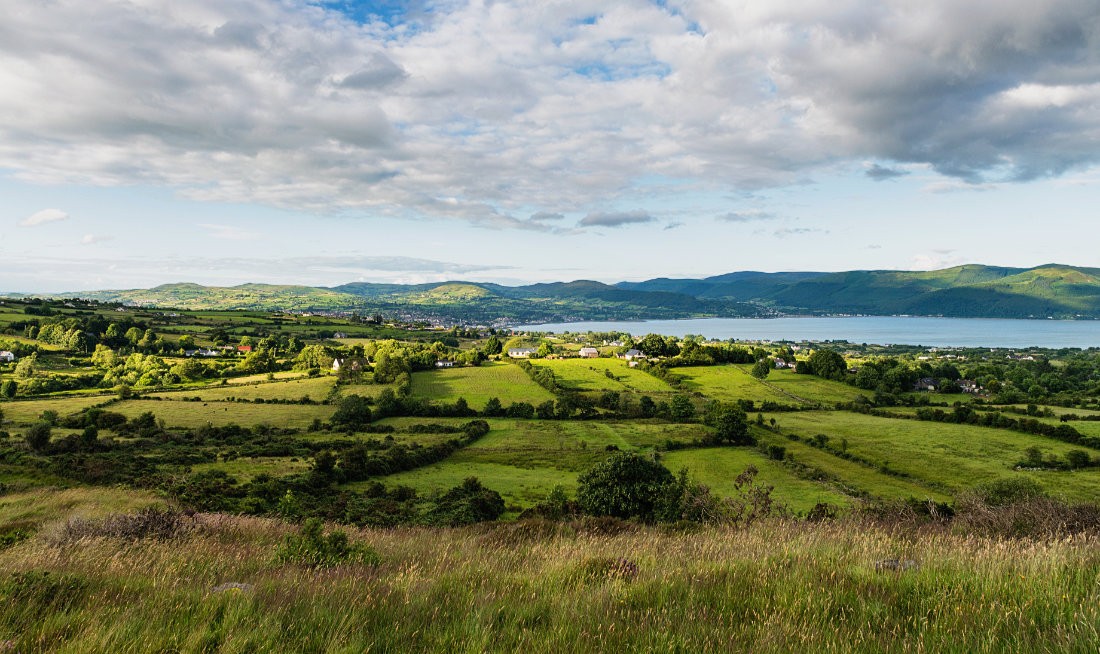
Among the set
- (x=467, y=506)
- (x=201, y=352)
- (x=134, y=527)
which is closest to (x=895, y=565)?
(x=134, y=527)

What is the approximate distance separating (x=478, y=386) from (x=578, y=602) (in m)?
85.8

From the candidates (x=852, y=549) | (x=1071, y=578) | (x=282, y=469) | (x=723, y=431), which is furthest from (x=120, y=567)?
(x=723, y=431)

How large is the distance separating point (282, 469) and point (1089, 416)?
305 ft

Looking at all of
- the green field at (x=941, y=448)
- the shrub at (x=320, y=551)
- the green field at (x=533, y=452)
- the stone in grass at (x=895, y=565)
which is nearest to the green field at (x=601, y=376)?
the green field at (x=533, y=452)

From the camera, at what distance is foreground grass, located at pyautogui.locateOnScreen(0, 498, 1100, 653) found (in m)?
4.01

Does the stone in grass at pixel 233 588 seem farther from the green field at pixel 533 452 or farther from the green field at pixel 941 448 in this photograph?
the green field at pixel 941 448

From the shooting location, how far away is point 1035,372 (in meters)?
112

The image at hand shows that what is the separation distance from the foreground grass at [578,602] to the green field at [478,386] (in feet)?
230

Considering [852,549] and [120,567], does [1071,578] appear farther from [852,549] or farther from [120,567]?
[120,567]

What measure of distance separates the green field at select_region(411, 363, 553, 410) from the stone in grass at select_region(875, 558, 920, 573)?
232 feet

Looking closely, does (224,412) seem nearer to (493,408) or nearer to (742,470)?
(493,408)

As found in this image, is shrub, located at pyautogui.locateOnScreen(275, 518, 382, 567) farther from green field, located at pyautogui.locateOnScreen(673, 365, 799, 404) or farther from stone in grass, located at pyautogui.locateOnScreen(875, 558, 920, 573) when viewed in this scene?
green field, located at pyautogui.locateOnScreen(673, 365, 799, 404)

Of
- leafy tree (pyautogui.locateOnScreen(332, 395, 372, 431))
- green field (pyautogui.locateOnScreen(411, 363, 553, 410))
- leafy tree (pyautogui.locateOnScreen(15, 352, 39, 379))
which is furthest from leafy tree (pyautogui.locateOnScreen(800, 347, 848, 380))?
leafy tree (pyautogui.locateOnScreen(15, 352, 39, 379))

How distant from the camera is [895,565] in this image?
639cm
